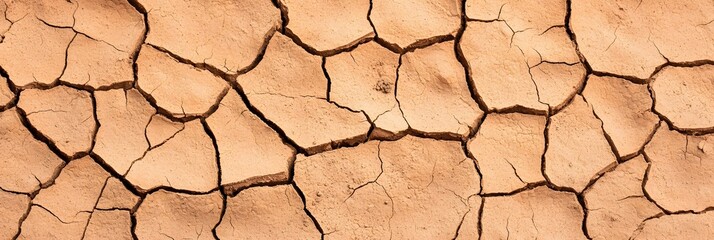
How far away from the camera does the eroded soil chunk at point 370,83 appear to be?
2.70 meters

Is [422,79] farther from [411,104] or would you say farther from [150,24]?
[150,24]

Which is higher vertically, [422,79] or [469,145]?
[422,79]

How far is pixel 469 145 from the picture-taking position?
8.86 feet

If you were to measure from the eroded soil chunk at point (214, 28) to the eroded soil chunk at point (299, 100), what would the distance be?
0.07 metres

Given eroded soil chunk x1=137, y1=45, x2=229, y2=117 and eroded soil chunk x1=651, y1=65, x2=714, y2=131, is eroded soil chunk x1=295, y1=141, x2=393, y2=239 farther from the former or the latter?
eroded soil chunk x1=651, y1=65, x2=714, y2=131

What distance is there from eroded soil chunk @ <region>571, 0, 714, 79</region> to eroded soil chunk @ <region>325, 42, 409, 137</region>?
0.81m

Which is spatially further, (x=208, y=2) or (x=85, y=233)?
(x=208, y=2)

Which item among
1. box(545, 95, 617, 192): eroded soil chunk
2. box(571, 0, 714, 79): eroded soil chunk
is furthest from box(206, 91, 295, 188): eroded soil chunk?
box(571, 0, 714, 79): eroded soil chunk

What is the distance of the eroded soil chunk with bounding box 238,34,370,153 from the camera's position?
265cm

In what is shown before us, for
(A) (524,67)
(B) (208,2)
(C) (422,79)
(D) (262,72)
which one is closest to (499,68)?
(A) (524,67)

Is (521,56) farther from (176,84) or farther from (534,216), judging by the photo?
(176,84)

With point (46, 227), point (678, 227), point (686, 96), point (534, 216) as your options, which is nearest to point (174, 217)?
point (46, 227)

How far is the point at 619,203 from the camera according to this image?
8.89ft

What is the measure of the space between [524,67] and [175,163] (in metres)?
1.44
